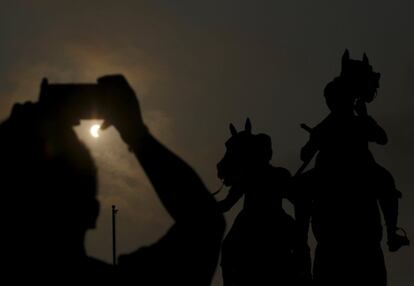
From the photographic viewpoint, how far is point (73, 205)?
273 centimetres

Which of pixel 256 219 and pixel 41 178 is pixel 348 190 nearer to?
pixel 256 219

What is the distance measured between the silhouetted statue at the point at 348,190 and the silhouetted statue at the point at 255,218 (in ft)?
1.67

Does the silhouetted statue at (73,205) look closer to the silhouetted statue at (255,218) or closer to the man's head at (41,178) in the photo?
the man's head at (41,178)

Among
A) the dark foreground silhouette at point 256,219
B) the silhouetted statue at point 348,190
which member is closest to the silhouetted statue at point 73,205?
the silhouetted statue at point 348,190

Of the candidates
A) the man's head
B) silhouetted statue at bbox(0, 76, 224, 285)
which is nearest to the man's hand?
silhouetted statue at bbox(0, 76, 224, 285)

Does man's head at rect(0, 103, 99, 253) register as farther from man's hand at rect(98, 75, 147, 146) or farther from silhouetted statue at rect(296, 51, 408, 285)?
silhouetted statue at rect(296, 51, 408, 285)

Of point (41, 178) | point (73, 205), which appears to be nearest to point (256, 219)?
point (73, 205)

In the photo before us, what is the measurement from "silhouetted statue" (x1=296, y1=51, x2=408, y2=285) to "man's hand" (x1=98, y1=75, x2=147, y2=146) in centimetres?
799

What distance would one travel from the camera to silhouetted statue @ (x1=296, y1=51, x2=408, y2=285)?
34.0 feet

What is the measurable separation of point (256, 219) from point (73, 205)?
8.72 meters

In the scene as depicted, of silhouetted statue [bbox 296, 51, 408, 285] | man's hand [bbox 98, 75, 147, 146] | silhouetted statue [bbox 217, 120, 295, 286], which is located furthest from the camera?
silhouetted statue [bbox 217, 120, 295, 286]

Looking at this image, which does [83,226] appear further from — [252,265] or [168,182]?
[252,265]

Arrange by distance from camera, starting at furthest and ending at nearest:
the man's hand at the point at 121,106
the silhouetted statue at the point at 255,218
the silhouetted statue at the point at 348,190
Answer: the silhouetted statue at the point at 255,218, the silhouetted statue at the point at 348,190, the man's hand at the point at 121,106

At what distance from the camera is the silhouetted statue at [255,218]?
11.1 m
